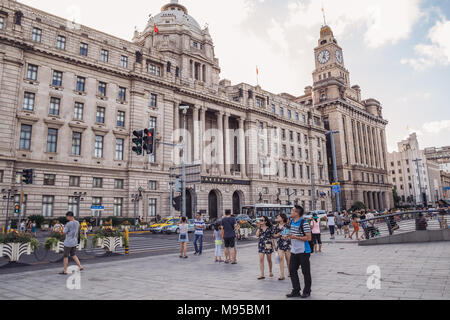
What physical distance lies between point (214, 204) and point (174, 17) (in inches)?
1284

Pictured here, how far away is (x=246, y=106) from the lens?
55.4 metres

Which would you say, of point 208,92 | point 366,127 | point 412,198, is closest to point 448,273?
point 208,92

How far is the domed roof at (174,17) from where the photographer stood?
53734mm

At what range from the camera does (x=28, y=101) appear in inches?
1302

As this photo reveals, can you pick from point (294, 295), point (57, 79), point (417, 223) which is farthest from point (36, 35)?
point (417, 223)

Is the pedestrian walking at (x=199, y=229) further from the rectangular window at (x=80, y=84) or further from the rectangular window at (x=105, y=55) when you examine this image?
the rectangular window at (x=105, y=55)

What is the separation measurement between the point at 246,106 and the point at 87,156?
28.8 metres

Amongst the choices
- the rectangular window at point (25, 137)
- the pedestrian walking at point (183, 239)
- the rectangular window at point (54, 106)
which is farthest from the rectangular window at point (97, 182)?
the pedestrian walking at point (183, 239)

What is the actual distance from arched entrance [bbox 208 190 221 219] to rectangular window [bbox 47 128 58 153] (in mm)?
22996

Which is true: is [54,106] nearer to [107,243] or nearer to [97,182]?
[97,182]

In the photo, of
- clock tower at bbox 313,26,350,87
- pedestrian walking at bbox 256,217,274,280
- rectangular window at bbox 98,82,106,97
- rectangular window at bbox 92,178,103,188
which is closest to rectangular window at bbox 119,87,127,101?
rectangular window at bbox 98,82,106,97

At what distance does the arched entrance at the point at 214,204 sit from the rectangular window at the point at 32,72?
27.8 meters
